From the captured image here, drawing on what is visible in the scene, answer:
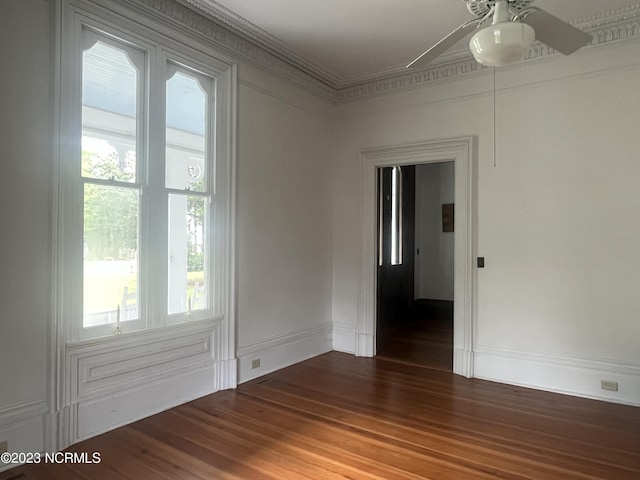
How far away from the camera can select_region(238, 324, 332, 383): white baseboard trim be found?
3.98 metres

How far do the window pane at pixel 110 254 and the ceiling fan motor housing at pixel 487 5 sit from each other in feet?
8.47

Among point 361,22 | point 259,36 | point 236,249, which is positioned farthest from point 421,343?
point 259,36

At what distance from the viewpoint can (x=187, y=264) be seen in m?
3.49

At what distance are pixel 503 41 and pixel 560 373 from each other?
3088 millimetres

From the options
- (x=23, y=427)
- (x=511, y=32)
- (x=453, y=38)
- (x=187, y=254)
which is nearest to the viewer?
(x=511, y=32)

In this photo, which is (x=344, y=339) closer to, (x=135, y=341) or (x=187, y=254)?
(x=187, y=254)

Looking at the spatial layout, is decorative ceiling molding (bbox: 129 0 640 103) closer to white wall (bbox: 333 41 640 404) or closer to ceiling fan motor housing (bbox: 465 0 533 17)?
white wall (bbox: 333 41 640 404)

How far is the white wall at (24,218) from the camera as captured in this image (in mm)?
2443

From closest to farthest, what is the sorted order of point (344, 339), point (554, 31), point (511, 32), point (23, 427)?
1. point (511, 32)
2. point (554, 31)
3. point (23, 427)
4. point (344, 339)

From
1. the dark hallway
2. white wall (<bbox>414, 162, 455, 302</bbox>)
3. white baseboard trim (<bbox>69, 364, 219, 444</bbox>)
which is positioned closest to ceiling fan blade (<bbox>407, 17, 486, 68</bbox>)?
white baseboard trim (<bbox>69, 364, 219, 444</bbox>)

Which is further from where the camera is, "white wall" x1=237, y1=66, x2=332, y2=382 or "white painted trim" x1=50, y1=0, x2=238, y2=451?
"white wall" x1=237, y1=66, x2=332, y2=382

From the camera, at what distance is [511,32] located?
1972 millimetres

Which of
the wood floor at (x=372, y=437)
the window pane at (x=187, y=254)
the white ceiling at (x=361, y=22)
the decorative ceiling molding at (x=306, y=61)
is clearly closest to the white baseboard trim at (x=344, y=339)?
the wood floor at (x=372, y=437)

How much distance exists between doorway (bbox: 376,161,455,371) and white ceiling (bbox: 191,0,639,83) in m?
2.20
